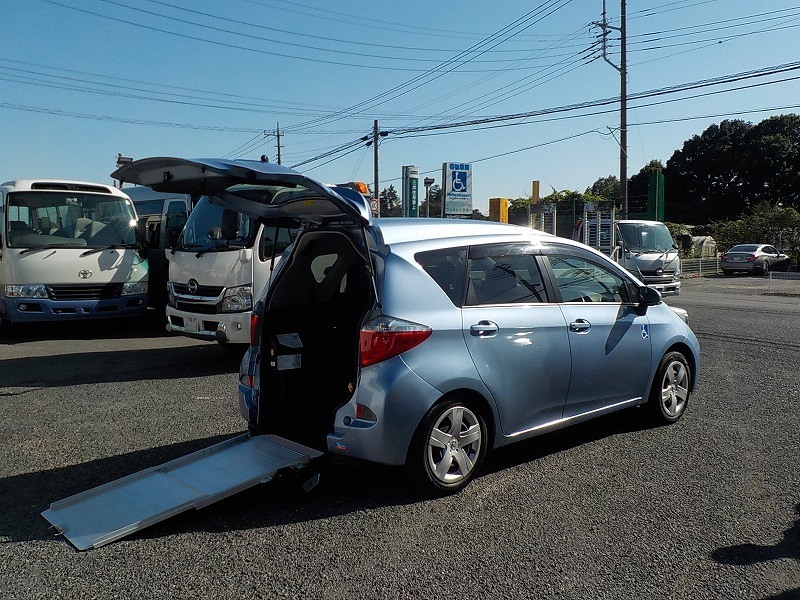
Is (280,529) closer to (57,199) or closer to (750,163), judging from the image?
(57,199)

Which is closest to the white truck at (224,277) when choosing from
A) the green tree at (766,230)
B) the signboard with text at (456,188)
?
the signboard with text at (456,188)

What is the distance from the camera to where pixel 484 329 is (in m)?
4.75

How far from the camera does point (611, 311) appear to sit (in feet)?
18.8

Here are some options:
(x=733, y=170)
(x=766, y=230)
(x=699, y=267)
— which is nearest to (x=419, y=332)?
(x=699, y=267)

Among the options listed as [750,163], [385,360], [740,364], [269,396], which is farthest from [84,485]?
[750,163]

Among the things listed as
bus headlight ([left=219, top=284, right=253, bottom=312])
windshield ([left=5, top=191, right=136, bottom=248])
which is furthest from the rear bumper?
bus headlight ([left=219, top=284, right=253, bottom=312])

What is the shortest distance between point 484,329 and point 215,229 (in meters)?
5.33

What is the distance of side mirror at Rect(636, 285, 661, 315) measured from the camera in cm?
592

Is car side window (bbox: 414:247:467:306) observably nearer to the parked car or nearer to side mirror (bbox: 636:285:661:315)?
Answer: side mirror (bbox: 636:285:661:315)

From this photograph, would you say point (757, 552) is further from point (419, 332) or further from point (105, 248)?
point (105, 248)

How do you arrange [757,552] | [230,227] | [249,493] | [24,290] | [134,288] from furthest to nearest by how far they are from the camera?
[134,288] → [24,290] → [230,227] → [249,493] → [757,552]

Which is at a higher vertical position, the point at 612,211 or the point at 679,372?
the point at 612,211

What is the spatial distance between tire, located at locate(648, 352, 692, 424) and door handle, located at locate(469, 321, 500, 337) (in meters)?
2.02

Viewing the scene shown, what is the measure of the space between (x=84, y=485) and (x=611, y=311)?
410cm
